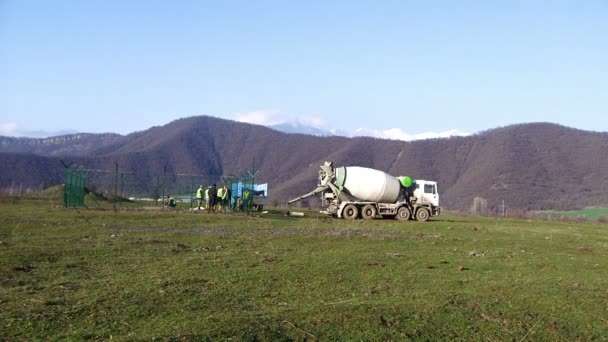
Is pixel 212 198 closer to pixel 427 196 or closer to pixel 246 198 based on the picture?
pixel 246 198

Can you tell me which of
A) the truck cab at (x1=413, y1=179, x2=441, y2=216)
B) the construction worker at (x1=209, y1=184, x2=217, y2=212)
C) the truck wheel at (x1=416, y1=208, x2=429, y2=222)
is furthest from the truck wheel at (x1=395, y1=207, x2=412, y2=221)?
the construction worker at (x1=209, y1=184, x2=217, y2=212)

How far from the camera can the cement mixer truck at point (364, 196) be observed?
34.5m

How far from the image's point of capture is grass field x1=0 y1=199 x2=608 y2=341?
7.64 meters

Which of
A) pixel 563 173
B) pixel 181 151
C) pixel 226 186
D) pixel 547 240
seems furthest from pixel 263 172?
pixel 547 240

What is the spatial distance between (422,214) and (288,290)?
2586 cm

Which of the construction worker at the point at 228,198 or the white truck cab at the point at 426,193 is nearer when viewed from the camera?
the white truck cab at the point at 426,193

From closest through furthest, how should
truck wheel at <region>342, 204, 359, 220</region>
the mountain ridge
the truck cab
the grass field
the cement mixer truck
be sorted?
the grass field, truck wheel at <region>342, 204, 359, 220</region>, the cement mixer truck, the truck cab, the mountain ridge

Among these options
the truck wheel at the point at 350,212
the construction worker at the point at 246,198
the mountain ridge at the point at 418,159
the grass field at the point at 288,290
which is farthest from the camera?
the mountain ridge at the point at 418,159

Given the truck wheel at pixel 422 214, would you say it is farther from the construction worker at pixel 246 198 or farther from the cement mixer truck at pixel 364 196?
the construction worker at pixel 246 198

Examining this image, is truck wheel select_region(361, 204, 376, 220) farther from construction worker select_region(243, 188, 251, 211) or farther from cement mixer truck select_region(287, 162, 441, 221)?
construction worker select_region(243, 188, 251, 211)

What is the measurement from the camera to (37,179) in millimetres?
90500

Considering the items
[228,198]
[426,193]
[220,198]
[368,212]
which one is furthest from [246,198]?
[426,193]

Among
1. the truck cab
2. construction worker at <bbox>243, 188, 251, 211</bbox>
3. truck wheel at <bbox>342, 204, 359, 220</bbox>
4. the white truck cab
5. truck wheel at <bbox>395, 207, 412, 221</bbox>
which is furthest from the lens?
the white truck cab

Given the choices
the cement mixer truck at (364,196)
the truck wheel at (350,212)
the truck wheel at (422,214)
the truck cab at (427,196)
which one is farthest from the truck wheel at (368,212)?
the truck cab at (427,196)
